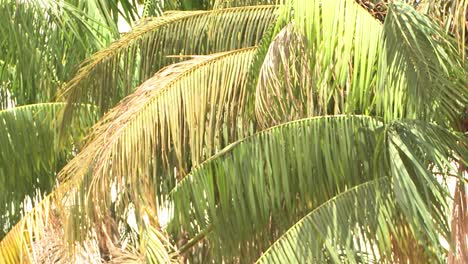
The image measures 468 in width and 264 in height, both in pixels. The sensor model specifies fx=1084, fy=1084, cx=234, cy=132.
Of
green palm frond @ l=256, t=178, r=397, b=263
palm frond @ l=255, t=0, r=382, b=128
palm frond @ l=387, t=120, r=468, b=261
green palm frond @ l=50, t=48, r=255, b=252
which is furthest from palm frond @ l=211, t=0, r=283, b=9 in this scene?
palm frond @ l=387, t=120, r=468, b=261

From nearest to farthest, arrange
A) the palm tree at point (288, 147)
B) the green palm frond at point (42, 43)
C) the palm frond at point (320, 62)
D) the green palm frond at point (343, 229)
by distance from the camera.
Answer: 1. the palm tree at point (288, 147)
2. the green palm frond at point (343, 229)
3. the palm frond at point (320, 62)
4. the green palm frond at point (42, 43)

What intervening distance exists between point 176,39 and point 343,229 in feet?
7.77

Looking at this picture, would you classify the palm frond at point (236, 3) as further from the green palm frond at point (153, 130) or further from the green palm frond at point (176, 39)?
the green palm frond at point (153, 130)

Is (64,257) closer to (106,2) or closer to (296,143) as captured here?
(296,143)

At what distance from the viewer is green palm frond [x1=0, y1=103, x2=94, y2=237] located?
7340mm

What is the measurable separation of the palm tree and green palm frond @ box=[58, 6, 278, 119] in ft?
0.10

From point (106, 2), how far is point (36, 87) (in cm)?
115

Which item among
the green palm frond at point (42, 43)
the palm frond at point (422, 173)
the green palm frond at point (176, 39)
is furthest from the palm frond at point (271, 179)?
the green palm frond at point (42, 43)

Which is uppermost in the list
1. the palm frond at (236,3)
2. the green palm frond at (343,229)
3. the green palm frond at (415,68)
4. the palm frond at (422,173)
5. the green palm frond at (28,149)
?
the green palm frond at (415,68)

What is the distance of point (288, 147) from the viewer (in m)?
5.41

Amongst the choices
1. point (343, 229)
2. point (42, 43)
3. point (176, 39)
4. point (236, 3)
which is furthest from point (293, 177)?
point (42, 43)

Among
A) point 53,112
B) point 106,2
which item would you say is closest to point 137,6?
point 106,2

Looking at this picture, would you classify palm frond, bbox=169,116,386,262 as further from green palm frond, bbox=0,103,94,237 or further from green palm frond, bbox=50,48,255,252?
green palm frond, bbox=0,103,94,237

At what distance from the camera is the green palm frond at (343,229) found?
4930 mm
